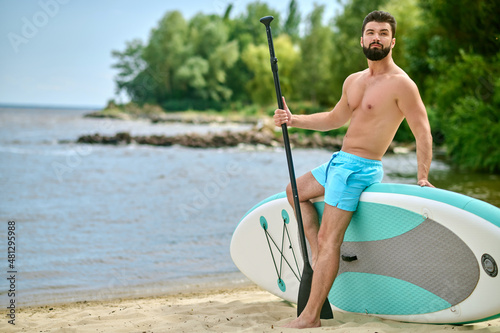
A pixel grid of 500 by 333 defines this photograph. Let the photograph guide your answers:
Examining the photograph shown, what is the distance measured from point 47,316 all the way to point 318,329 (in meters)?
2.06

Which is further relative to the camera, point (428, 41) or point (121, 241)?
point (428, 41)

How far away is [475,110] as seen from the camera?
456 inches

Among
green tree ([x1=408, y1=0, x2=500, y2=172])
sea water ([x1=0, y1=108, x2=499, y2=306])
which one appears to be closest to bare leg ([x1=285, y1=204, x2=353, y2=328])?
sea water ([x1=0, y1=108, x2=499, y2=306])

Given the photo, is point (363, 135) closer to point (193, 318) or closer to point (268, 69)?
point (193, 318)

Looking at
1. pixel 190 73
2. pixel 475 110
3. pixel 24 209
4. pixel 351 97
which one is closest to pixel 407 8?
pixel 475 110

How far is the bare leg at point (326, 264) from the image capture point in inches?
117

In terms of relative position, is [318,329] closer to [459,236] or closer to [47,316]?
[459,236]

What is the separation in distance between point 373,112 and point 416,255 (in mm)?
855

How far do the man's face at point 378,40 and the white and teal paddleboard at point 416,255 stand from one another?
0.75 meters

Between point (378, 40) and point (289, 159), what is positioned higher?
point (378, 40)

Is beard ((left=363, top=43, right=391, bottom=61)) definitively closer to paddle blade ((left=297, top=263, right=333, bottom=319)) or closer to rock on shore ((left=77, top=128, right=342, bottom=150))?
paddle blade ((left=297, top=263, right=333, bottom=319))

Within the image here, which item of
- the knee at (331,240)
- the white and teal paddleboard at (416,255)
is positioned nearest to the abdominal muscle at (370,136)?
the white and teal paddleboard at (416,255)

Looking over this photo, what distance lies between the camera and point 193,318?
342 centimetres

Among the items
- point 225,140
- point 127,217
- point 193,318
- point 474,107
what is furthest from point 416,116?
point 225,140
